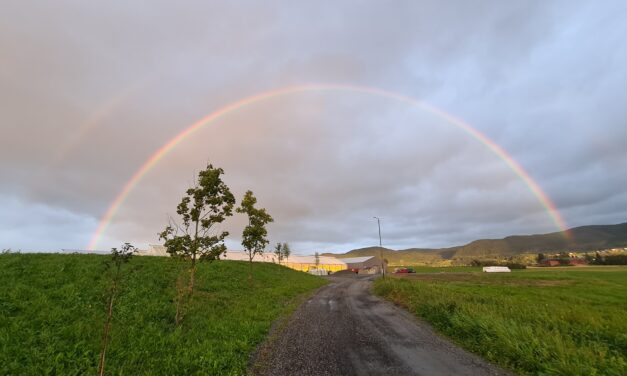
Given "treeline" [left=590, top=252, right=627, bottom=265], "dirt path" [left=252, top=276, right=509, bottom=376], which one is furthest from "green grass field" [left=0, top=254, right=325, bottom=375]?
"treeline" [left=590, top=252, right=627, bottom=265]

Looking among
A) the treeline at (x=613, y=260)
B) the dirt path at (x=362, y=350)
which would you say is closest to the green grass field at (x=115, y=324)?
the dirt path at (x=362, y=350)

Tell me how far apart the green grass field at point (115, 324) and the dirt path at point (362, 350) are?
1.23m

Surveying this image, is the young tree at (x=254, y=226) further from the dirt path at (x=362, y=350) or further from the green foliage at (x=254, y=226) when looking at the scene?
the dirt path at (x=362, y=350)

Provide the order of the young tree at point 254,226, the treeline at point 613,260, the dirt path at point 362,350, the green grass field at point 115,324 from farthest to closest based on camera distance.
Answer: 1. the treeline at point 613,260
2. the young tree at point 254,226
3. the dirt path at point 362,350
4. the green grass field at point 115,324

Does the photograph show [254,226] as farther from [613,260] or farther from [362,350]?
[613,260]

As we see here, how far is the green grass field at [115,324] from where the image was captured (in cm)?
973

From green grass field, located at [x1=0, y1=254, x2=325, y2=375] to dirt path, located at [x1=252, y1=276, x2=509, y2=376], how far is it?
1.23m

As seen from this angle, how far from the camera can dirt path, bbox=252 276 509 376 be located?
33.9 feet

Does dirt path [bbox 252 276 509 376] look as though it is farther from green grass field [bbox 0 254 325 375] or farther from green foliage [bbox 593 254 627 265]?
green foliage [bbox 593 254 627 265]

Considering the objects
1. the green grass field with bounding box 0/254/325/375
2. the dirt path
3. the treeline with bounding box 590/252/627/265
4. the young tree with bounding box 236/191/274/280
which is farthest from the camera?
the treeline with bounding box 590/252/627/265

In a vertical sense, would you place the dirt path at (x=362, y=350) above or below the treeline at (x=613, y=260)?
below

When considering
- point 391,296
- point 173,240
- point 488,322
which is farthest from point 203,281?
point 488,322

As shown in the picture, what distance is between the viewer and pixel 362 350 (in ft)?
41.1

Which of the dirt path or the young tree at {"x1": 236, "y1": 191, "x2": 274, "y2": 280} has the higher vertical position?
the young tree at {"x1": 236, "y1": 191, "x2": 274, "y2": 280}
